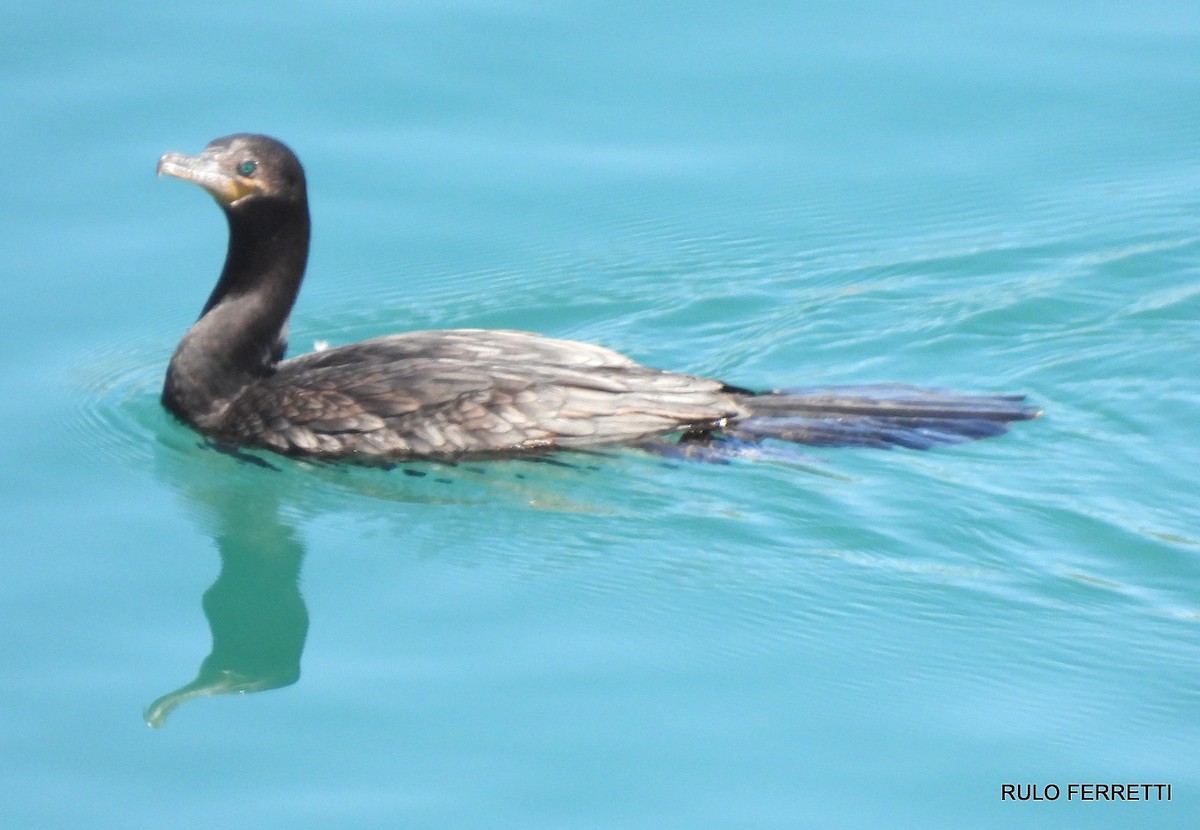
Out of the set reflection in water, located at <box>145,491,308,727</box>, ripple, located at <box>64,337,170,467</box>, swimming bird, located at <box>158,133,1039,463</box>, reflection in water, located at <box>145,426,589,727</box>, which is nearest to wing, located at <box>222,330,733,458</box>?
swimming bird, located at <box>158,133,1039,463</box>

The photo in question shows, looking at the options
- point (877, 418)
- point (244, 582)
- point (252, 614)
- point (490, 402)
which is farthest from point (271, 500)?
point (877, 418)

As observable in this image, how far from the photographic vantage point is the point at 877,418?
8.01 meters

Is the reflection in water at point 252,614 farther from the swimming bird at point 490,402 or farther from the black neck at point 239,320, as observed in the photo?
the black neck at point 239,320

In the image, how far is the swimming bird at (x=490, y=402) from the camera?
26.0 ft

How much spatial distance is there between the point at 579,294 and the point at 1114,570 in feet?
11.8

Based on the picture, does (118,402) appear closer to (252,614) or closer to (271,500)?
(271,500)

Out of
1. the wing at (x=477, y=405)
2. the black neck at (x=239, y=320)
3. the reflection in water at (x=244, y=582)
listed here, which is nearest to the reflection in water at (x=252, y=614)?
the reflection in water at (x=244, y=582)

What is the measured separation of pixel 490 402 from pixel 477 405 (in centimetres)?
6

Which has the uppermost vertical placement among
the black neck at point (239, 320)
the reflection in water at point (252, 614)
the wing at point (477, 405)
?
the black neck at point (239, 320)

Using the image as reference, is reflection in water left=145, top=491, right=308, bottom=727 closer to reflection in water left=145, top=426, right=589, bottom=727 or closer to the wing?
reflection in water left=145, top=426, right=589, bottom=727

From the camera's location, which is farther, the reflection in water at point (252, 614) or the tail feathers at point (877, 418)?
the tail feathers at point (877, 418)

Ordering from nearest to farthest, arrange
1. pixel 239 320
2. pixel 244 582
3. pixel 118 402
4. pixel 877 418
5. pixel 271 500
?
pixel 244 582 → pixel 271 500 → pixel 877 418 → pixel 239 320 → pixel 118 402

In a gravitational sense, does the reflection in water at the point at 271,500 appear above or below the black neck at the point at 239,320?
below

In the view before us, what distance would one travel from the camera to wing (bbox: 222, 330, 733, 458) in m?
7.93
